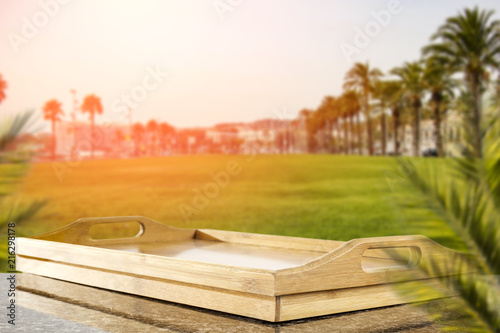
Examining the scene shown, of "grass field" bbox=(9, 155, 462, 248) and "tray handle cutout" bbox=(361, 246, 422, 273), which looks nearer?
"tray handle cutout" bbox=(361, 246, 422, 273)

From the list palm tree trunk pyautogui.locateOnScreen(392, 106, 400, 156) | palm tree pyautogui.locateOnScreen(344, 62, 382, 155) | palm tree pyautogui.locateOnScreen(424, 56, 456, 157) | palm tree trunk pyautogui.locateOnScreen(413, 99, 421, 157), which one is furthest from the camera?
palm tree pyautogui.locateOnScreen(344, 62, 382, 155)

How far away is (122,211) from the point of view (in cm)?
1170

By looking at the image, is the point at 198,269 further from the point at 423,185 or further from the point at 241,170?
the point at 241,170

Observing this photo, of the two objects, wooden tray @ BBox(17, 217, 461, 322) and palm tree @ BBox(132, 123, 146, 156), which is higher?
palm tree @ BBox(132, 123, 146, 156)

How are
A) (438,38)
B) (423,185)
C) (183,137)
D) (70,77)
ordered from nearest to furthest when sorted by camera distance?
1. (423,185)
2. (70,77)
3. (183,137)
4. (438,38)

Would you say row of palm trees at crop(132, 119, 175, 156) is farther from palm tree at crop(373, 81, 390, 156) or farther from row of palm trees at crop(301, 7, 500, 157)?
palm tree at crop(373, 81, 390, 156)

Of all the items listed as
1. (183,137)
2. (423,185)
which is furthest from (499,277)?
(183,137)

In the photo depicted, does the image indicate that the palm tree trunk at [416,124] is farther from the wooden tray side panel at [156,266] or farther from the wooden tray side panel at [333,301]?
the wooden tray side panel at [333,301]

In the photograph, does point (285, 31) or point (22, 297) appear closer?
point (22, 297)

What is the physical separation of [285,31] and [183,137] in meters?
3.75

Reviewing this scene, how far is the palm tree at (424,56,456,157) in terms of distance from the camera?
49.7ft

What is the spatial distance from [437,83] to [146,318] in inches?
574

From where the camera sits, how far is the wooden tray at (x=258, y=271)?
226cm

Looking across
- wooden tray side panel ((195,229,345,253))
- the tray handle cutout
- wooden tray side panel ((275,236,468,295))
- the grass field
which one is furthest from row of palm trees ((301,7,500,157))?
wooden tray side panel ((275,236,468,295))
